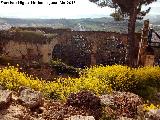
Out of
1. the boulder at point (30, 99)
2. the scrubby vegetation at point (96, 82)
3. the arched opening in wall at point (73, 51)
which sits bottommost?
the arched opening in wall at point (73, 51)

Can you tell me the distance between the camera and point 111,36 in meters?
33.7

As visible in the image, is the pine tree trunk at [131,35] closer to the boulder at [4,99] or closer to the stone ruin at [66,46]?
the stone ruin at [66,46]

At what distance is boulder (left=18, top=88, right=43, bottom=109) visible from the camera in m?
10.1

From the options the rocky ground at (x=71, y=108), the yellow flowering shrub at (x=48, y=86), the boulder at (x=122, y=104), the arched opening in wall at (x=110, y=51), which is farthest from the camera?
the arched opening in wall at (x=110, y=51)

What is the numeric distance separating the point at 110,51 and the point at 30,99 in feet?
79.3

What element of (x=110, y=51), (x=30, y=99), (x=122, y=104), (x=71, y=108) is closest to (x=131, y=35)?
A: (x=110, y=51)

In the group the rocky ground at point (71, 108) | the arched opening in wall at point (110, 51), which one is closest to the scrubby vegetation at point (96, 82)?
the rocky ground at point (71, 108)

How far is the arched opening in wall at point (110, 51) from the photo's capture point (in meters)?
33.3

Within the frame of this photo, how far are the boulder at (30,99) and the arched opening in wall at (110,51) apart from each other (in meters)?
23.0

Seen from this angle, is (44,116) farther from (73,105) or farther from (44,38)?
(44,38)

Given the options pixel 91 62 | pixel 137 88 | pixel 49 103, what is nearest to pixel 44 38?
pixel 91 62

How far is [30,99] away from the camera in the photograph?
10273 millimetres

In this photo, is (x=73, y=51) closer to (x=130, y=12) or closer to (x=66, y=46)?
(x=66, y=46)

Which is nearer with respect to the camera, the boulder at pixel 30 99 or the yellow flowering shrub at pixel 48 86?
the boulder at pixel 30 99
